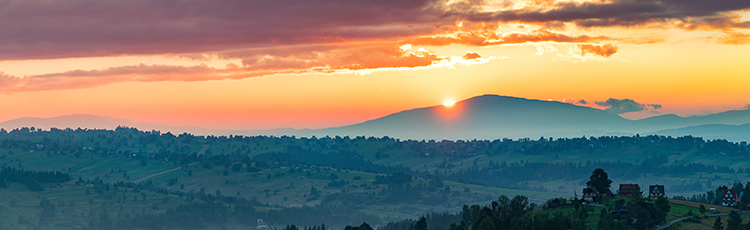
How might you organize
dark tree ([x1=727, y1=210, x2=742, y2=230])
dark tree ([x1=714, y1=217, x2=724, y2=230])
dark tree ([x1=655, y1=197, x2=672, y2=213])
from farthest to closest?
dark tree ([x1=655, y1=197, x2=672, y2=213]) < dark tree ([x1=714, y1=217, x2=724, y2=230]) < dark tree ([x1=727, y1=210, x2=742, y2=230])

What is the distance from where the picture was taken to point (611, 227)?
174 metres

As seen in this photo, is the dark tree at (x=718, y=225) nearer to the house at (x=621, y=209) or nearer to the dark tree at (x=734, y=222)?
the dark tree at (x=734, y=222)

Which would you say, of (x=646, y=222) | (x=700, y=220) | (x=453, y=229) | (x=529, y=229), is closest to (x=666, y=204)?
(x=700, y=220)

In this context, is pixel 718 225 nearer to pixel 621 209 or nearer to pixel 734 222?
pixel 734 222

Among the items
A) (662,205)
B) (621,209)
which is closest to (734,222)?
(662,205)

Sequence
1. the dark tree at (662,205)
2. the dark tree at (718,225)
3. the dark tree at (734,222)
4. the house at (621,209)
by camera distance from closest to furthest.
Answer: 1. the dark tree at (734,222)
2. the dark tree at (718,225)
3. the house at (621,209)
4. the dark tree at (662,205)

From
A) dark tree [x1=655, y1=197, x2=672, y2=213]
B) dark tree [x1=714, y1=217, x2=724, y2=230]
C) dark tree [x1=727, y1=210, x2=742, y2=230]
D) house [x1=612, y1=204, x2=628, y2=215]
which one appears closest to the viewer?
dark tree [x1=727, y1=210, x2=742, y2=230]

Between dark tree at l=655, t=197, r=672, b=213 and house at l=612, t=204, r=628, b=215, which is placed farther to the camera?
dark tree at l=655, t=197, r=672, b=213

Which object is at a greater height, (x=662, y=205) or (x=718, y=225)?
(x=662, y=205)

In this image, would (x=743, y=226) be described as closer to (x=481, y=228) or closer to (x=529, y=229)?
(x=529, y=229)

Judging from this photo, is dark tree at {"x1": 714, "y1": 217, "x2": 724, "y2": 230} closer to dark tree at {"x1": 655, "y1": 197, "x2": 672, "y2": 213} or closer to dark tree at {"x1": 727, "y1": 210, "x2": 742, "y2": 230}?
dark tree at {"x1": 727, "y1": 210, "x2": 742, "y2": 230}

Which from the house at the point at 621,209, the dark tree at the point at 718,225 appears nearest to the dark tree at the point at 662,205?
the house at the point at 621,209

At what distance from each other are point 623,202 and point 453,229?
147ft

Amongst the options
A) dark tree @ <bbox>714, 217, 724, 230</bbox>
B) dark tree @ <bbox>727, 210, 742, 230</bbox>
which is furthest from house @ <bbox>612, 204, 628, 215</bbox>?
dark tree @ <bbox>727, 210, 742, 230</bbox>
